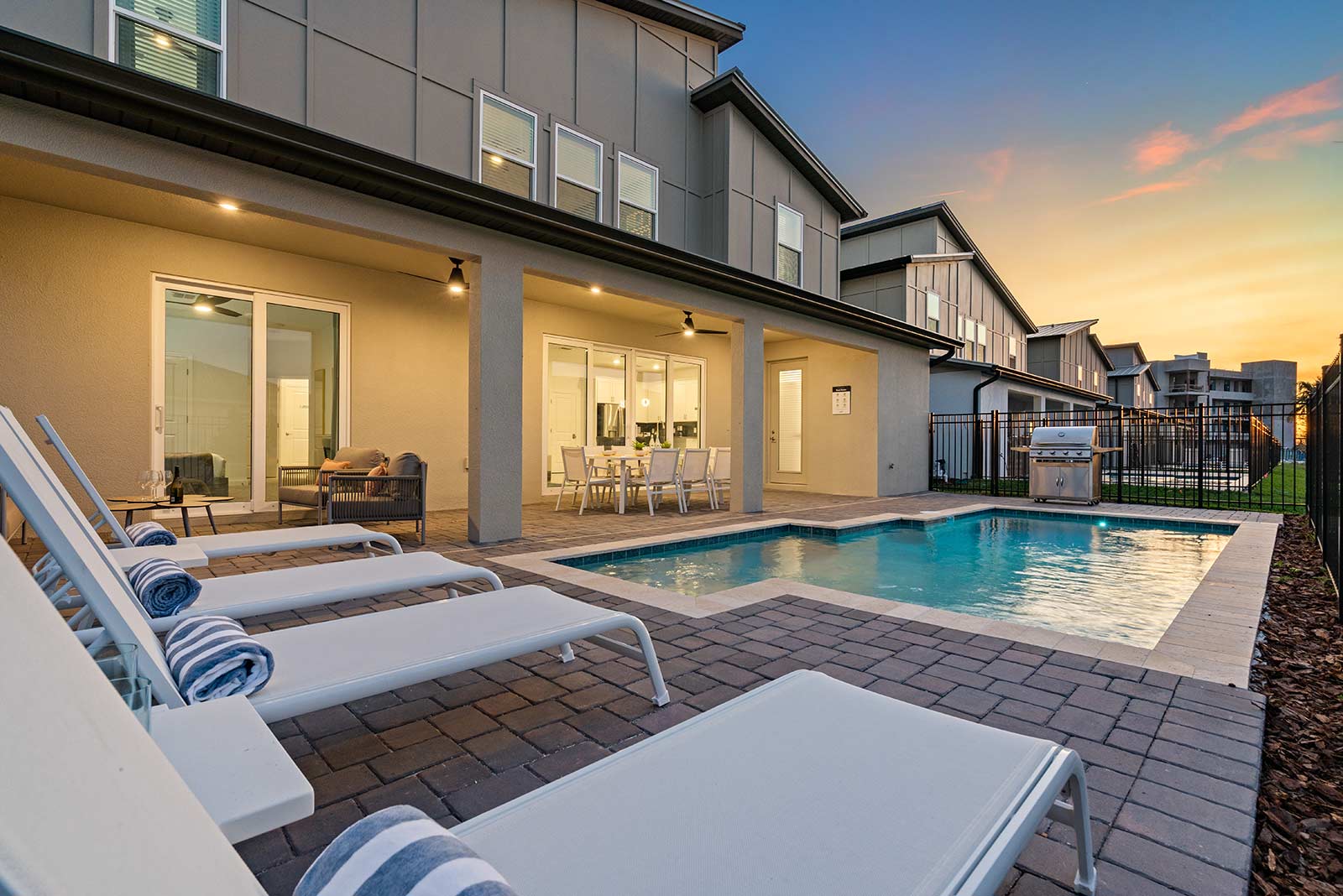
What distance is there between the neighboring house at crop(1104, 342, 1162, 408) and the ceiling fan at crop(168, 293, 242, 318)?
36.6 metres

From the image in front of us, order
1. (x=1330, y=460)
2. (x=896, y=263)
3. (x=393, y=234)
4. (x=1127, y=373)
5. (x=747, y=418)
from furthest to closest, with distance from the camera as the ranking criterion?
(x=1127, y=373)
(x=896, y=263)
(x=747, y=418)
(x=393, y=234)
(x=1330, y=460)

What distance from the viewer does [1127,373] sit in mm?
32250

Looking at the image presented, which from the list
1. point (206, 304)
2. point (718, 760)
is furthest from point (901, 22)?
point (718, 760)

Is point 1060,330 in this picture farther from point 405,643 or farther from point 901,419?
point 405,643

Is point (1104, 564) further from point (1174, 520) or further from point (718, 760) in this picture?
point (718, 760)

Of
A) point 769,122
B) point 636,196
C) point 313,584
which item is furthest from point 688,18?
point 313,584

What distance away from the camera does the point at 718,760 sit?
1.45 metres

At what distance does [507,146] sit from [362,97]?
1843mm

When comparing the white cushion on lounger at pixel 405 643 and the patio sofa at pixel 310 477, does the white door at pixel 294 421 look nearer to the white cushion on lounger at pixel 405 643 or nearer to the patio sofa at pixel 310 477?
the patio sofa at pixel 310 477

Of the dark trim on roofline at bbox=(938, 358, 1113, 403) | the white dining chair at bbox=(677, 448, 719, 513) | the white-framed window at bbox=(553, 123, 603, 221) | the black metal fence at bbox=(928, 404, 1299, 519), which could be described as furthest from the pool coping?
the dark trim on roofline at bbox=(938, 358, 1113, 403)

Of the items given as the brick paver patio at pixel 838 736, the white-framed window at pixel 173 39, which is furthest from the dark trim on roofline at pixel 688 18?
the brick paver patio at pixel 838 736

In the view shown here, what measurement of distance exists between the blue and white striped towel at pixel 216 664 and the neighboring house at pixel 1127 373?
1495 inches

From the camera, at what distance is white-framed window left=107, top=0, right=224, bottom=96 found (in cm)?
590

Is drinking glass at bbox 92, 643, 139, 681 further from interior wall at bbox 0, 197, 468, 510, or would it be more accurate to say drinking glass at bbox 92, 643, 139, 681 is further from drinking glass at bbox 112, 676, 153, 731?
interior wall at bbox 0, 197, 468, 510
